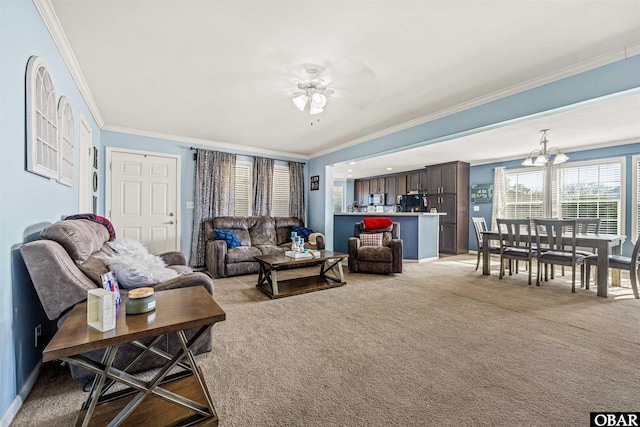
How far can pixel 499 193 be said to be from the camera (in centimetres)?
672

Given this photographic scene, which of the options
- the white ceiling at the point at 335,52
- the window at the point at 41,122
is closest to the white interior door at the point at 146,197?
the white ceiling at the point at 335,52

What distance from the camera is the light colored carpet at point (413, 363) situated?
4.77 ft

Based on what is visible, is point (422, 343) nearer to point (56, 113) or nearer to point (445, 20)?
point (445, 20)

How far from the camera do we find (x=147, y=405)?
4.71 ft

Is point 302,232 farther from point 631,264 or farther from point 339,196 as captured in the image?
point 339,196

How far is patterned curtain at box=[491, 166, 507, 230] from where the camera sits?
670cm

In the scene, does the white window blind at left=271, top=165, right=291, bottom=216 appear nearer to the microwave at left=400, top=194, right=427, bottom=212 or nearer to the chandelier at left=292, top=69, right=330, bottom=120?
the chandelier at left=292, top=69, right=330, bottom=120

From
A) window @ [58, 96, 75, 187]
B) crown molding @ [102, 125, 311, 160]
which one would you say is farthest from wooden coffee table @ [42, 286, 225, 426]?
crown molding @ [102, 125, 311, 160]

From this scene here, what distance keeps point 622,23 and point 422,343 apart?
9.20 ft

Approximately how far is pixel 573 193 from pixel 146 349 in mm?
7692

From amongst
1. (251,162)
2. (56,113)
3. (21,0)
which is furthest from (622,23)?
(251,162)

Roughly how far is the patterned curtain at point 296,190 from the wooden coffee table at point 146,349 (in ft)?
15.1

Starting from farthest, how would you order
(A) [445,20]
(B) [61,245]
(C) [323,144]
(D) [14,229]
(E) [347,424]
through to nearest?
(C) [323,144]
(A) [445,20]
(B) [61,245]
(D) [14,229]
(E) [347,424]

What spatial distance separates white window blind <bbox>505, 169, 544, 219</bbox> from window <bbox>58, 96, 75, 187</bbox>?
8.12 meters
